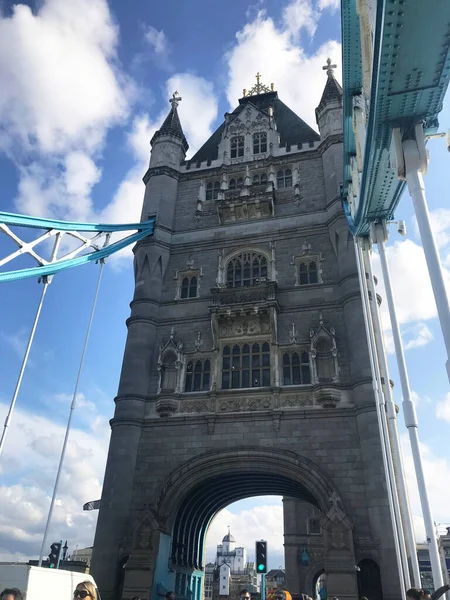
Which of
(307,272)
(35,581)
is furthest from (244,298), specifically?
(35,581)

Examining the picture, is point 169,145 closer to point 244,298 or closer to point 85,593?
point 244,298

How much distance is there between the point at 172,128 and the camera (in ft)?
101

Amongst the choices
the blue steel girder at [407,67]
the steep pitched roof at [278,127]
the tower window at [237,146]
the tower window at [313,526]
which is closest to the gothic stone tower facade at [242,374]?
the tower window at [237,146]

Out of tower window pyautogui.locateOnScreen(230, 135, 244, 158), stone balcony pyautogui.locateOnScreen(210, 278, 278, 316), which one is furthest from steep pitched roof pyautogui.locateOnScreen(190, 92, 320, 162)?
stone balcony pyautogui.locateOnScreen(210, 278, 278, 316)

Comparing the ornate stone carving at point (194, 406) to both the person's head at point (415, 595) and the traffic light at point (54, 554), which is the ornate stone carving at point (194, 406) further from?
the person's head at point (415, 595)

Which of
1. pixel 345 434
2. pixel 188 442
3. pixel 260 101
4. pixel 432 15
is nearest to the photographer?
pixel 432 15

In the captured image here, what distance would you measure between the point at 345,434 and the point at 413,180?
42.7 ft

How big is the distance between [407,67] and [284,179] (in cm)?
1973

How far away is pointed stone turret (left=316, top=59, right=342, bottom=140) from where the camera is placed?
26.8 meters

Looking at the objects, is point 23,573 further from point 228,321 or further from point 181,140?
point 181,140

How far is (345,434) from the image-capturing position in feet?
62.1

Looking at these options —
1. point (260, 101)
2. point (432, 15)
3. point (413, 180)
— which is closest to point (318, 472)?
point (413, 180)

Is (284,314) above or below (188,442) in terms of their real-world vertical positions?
above

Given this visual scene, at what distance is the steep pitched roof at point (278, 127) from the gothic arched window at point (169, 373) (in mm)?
13747
